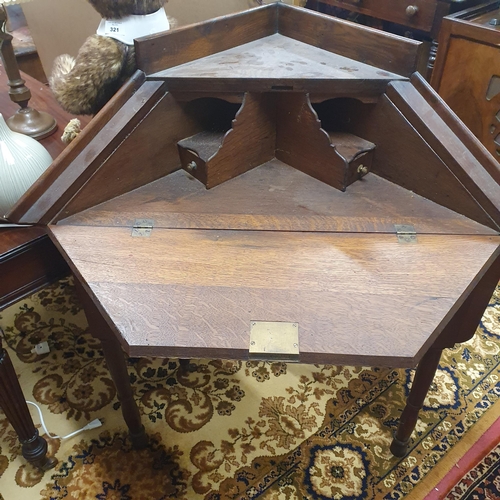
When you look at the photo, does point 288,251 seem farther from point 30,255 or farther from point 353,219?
point 30,255

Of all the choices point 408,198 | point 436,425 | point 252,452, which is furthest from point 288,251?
point 436,425

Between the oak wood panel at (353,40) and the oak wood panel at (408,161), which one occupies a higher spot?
the oak wood panel at (353,40)

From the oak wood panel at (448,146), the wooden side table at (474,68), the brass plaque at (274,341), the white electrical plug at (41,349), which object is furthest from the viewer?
the wooden side table at (474,68)

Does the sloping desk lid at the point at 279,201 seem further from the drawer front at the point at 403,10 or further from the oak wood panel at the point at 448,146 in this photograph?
the drawer front at the point at 403,10

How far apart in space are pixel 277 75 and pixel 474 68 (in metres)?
1.04

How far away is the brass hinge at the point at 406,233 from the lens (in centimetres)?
77

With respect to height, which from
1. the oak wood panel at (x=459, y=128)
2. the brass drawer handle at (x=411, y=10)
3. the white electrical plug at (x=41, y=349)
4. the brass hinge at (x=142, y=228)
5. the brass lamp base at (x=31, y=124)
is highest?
the brass drawer handle at (x=411, y=10)

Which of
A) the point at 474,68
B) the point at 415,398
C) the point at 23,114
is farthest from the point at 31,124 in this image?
the point at 474,68

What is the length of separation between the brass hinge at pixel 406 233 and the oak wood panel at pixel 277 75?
238 mm

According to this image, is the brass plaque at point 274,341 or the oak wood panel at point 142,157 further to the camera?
the oak wood panel at point 142,157

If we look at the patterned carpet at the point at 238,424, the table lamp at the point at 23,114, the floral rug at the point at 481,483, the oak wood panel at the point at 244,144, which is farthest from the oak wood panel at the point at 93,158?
the floral rug at the point at 481,483

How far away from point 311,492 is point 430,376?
1.26 feet

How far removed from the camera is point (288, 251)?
2.47 ft

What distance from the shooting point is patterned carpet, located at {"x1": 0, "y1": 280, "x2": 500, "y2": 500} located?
110cm
